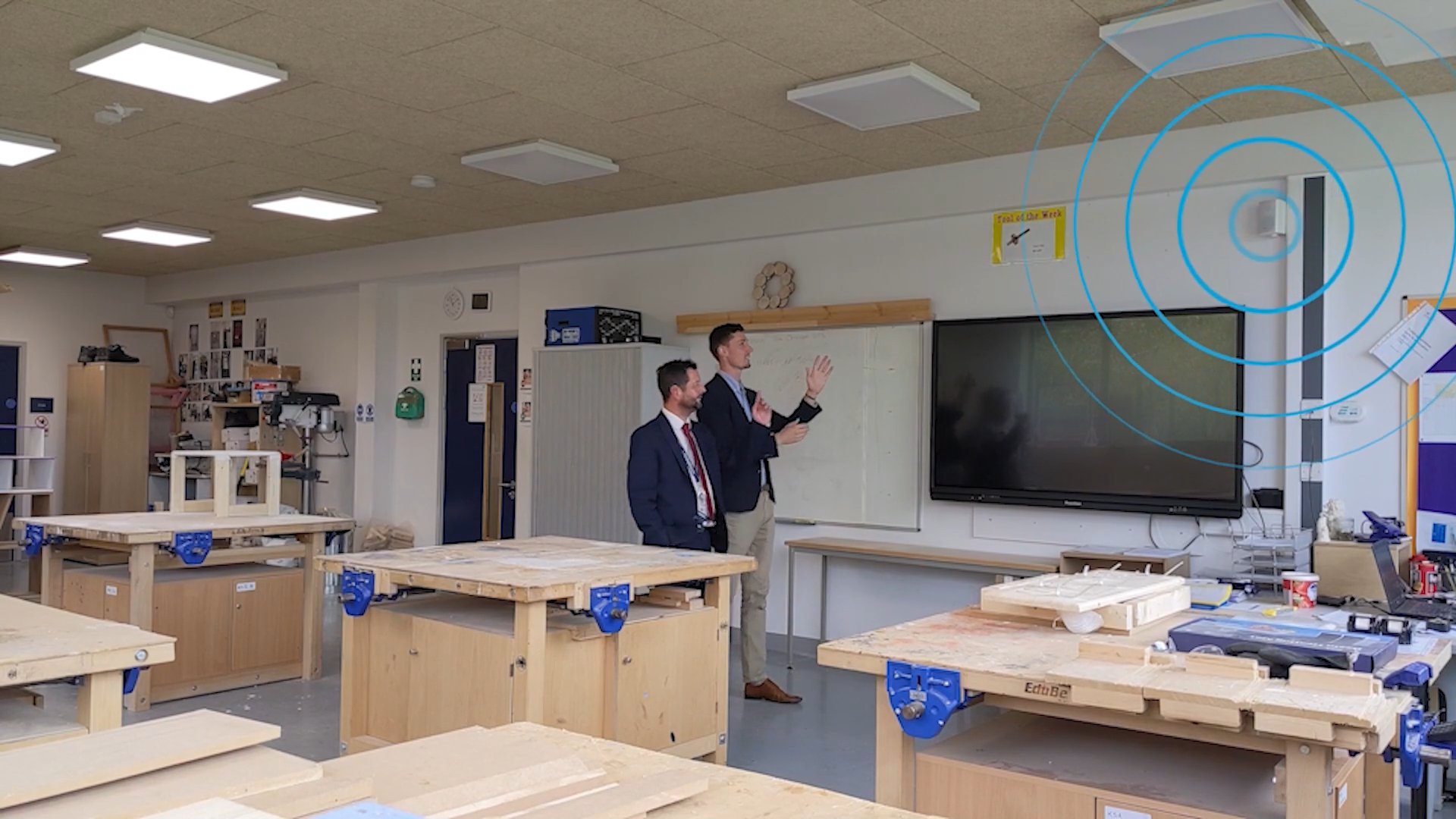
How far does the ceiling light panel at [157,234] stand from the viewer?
27.2 ft

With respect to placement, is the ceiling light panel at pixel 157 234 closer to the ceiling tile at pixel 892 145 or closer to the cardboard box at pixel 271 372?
the cardboard box at pixel 271 372

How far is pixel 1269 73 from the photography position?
434cm

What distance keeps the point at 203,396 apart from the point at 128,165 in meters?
5.29

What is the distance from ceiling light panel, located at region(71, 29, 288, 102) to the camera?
4.18 metres

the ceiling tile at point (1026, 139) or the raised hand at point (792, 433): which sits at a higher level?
the ceiling tile at point (1026, 139)

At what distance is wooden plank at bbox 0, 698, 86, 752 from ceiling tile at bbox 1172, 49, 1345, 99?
14.1ft

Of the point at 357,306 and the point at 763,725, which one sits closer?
the point at 763,725

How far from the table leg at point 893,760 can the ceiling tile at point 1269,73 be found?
313cm

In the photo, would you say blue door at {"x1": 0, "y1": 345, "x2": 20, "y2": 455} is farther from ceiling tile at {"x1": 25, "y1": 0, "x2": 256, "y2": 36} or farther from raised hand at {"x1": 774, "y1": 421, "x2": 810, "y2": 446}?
raised hand at {"x1": 774, "y1": 421, "x2": 810, "y2": 446}

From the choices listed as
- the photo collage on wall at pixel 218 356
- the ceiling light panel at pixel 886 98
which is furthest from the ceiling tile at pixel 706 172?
the photo collage on wall at pixel 218 356

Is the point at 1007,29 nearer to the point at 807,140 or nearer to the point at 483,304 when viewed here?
the point at 807,140

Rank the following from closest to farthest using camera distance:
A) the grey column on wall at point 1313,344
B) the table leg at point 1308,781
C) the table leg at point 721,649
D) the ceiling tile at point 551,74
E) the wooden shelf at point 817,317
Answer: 1. the table leg at point 1308,781
2. the table leg at point 721,649
3. the ceiling tile at point 551,74
4. the grey column on wall at point 1313,344
5. the wooden shelf at point 817,317

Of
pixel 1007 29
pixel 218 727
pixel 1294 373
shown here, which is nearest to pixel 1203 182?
pixel 1294 373

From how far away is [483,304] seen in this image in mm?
8609
